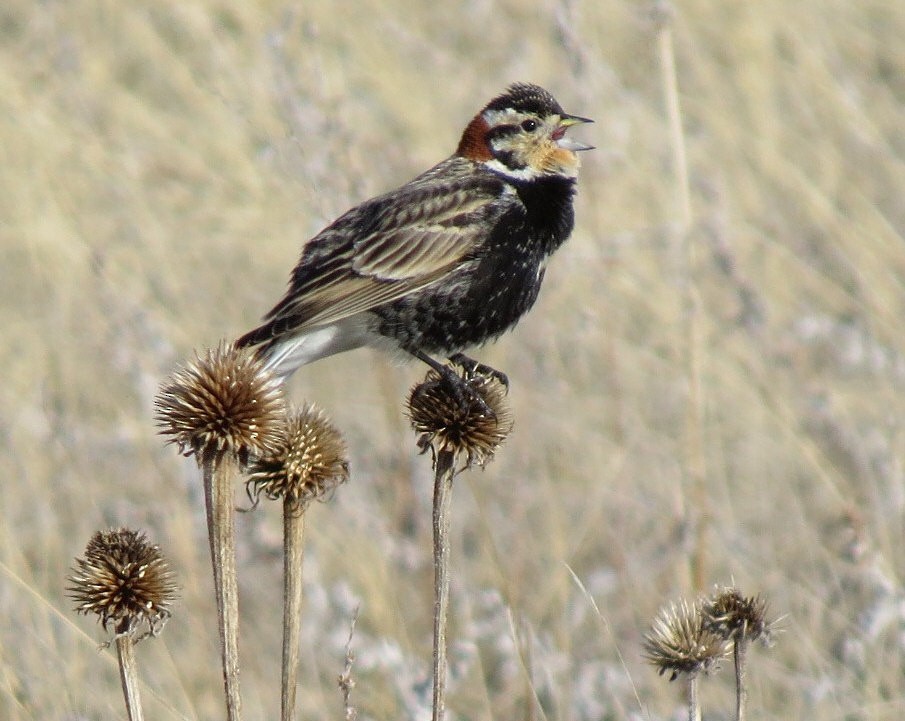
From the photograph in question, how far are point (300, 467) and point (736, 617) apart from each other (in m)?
0.94

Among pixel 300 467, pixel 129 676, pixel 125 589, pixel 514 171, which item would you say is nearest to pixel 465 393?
pixel 300 467

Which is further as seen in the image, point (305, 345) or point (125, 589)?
point (305, 345)

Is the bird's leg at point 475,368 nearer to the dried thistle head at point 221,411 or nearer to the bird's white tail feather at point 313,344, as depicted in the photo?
the bird's white tail feather at point 313,344

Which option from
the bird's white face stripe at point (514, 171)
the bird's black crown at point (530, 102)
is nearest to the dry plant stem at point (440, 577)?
the bird's white face stripe at point (514, 171)

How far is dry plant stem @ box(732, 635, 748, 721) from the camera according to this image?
248 centimetres

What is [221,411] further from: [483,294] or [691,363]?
[691,363]

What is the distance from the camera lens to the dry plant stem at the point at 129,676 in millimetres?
2191

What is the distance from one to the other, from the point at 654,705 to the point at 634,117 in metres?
2.92

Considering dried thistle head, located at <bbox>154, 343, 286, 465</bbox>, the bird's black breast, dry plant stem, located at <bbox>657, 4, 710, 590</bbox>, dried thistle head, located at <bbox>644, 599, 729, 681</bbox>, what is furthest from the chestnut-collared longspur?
dried thistle head, located at <bbox>644, 599, 729, 681</bbox>

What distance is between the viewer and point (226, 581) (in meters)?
2.32

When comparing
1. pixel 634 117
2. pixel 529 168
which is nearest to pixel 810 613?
pixel 529 168

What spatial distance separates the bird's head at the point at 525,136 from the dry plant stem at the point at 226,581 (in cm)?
239

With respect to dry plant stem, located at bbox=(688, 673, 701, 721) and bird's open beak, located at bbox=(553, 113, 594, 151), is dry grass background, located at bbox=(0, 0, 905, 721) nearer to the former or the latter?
bird's open beak, located at bbox=(553, 113, 594, 151)

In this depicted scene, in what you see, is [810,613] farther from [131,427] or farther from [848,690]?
[131,427]
